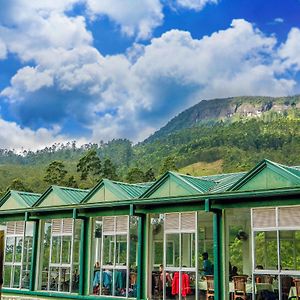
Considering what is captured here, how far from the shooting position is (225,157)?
67.1 metres

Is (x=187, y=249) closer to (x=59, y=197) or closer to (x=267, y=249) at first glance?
(x=267, y=249)

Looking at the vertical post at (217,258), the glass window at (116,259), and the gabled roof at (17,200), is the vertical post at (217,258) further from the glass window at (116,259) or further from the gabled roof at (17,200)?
the gabled roof at (17,200)

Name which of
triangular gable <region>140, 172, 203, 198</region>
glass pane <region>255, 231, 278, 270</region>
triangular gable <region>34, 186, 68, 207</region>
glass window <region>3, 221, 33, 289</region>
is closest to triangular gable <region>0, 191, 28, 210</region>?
glass window <region>3, 221, 33, 289</region>

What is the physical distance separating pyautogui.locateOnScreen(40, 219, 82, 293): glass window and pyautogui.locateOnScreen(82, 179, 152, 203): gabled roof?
44.6 inches

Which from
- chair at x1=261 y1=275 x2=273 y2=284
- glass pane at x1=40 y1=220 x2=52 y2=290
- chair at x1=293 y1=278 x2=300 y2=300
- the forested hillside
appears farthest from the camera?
the forested hillside

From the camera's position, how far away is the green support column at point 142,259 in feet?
40.6

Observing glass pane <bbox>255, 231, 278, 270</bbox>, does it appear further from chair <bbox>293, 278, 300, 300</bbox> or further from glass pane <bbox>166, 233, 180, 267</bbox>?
chair <bbox>293, 278, 300, 300</bbox>

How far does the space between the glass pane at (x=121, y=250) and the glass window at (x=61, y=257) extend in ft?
5.16

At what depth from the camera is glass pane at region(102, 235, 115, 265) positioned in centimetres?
1338

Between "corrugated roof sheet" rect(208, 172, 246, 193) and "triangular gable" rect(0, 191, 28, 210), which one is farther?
"triangular gable" rect(0, 191, 28, 210)

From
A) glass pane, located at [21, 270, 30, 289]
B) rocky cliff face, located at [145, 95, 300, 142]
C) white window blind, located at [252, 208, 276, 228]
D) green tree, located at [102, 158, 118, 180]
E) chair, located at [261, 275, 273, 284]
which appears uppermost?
rocky cliff face, located at [145, 95, 300, 142]

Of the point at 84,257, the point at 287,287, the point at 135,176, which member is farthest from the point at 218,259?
the point at 135,176

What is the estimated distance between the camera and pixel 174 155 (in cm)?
7412

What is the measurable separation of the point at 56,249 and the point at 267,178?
22.4 feet
